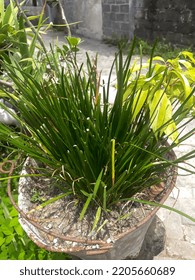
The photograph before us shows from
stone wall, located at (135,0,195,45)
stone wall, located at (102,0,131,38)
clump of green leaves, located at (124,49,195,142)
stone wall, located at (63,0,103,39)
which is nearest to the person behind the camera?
clump of green leaves, located at (124,49,195,142)

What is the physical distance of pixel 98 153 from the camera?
92 centimetres

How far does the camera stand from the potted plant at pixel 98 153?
2.82 ft

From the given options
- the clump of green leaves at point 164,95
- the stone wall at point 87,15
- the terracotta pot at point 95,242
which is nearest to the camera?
the clump of green leaves at point 164,95

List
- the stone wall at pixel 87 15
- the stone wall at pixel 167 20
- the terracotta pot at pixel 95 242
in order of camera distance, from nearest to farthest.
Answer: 1. the terracotta pot at pixel 95 242
2. the stone wall at pixel 167 20
3. the stone wall at pixel 87 15

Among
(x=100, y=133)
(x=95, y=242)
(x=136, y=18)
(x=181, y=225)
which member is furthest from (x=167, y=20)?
(x=95, y=242)

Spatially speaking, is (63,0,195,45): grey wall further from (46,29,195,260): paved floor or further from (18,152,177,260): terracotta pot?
(18,152,177,260): terracotta pot

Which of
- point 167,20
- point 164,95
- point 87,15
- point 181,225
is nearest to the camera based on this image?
point 164,95

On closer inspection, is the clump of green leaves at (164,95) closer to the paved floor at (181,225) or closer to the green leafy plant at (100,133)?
the green leafy plant at (100,133)

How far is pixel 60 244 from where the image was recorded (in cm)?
93

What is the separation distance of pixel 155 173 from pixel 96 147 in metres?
0.24

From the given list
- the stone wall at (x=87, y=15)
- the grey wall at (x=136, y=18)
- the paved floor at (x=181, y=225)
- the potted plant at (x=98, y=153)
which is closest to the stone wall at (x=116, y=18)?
the grey wall at (x=136, y=18)

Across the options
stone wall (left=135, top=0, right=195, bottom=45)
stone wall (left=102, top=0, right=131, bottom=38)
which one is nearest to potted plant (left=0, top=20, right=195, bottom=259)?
stone wall (left=135, top=0, right=195, bottom=45)

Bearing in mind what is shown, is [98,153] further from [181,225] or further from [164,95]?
[181,225]

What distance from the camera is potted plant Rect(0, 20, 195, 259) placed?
0.86m
